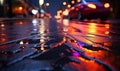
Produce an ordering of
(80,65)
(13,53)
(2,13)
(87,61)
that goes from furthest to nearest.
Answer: (2,13) < (13,53) < (87,61) < (80,65)

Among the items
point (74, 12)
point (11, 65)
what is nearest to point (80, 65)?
point (11, 65)

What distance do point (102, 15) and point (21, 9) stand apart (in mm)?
29388

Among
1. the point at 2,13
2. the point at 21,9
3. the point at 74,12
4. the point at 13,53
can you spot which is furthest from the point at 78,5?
the point at 21,9

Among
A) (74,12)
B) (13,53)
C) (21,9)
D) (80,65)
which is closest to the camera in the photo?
(80,65)

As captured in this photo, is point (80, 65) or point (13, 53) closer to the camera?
point (80, 65)

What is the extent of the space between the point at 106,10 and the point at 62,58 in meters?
18.0

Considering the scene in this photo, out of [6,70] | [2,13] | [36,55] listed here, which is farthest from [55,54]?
[2,13]

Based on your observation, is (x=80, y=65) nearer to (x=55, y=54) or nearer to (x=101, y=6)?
(x=55, y=54)

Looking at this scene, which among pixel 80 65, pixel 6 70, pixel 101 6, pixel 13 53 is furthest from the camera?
pixel 101 6

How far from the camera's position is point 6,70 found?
11.8 feet

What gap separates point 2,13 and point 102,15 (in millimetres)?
22926

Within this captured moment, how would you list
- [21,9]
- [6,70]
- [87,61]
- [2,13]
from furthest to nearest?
[21,9], [2,13], [87,61], [6,70]

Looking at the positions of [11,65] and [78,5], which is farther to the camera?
[78,5]

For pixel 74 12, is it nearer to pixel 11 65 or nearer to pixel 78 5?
pixel 78 5
